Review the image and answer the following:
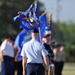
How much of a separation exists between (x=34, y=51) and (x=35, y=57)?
180mm

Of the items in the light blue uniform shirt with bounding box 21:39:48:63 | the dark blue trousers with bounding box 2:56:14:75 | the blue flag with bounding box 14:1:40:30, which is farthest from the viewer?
the dark blue trousers with bounding box 2:56:14:75

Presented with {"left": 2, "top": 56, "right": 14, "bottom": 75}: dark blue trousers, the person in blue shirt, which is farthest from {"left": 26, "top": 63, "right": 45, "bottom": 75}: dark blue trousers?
{"left": 2, "top": 56, "right": 14, "bottom": 75}: dark blue trousers

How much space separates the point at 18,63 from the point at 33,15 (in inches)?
108

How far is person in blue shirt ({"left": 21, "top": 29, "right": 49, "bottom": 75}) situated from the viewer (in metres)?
12.2

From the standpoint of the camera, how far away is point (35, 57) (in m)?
12.3

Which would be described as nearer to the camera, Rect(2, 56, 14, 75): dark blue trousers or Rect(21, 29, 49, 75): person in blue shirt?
Rect(21, 29, 49, 75): person in blue shirt

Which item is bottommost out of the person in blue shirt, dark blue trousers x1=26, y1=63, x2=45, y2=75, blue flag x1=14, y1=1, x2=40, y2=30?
dark blue trousers x1=26, y1=63, x2=45, y2=75

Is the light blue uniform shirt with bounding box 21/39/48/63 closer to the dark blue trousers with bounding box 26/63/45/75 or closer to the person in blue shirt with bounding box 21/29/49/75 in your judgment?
the person in blue shirt with bounding box 21/29/49/75

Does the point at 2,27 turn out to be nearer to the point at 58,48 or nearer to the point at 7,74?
the point at 58,48

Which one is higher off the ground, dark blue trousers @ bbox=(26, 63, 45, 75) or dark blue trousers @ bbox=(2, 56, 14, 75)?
dark blue trousers @ bbox=(2, 56, 14, 75)

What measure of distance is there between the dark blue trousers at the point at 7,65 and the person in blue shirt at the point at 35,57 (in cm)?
524

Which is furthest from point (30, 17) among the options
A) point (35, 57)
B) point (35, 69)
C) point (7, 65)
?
point (35, 69)

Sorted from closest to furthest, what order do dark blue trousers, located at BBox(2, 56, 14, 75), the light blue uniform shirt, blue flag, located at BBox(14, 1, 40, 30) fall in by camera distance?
the light blue uniform shirt < blue flag, located at BBox(14, 1, 40, 30) < dark blue trousers, located at BBox(2, 56, 14, 75)

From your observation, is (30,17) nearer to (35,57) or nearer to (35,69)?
(35,57)
